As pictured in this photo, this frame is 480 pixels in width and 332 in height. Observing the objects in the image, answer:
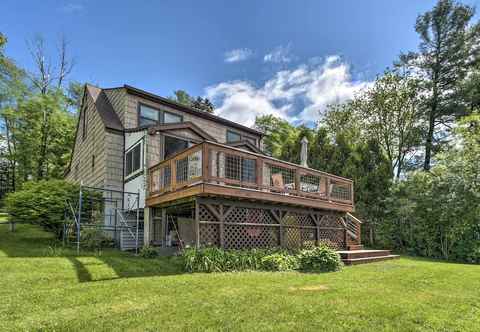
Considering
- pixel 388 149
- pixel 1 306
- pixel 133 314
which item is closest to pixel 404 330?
pixel 133 314

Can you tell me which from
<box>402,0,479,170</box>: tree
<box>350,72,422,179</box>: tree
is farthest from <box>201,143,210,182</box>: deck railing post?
<box>402,0,479,170</box>: tree

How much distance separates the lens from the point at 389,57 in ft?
77.0

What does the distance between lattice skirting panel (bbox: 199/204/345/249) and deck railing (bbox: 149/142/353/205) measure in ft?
2.57

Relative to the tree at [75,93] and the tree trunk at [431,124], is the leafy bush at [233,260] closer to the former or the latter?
the tree trunk at [431,124]

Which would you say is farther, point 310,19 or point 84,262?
point 310,19

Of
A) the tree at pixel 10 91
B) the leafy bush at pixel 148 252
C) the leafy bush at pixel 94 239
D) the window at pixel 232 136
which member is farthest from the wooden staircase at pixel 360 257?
the tree at pixel 10 91

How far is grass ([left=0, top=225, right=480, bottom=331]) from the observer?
4059 millimetres

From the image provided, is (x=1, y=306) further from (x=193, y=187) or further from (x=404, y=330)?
(x=404, y=330)

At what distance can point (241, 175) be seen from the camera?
365 inches

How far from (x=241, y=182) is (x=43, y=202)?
283 inches

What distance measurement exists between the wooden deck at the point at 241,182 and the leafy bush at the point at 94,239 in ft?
7.89

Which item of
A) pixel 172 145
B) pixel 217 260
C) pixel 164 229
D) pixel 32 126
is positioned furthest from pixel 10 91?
pixel 217 260

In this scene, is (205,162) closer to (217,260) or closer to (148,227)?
(217,260)

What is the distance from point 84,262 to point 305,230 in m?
7.03
